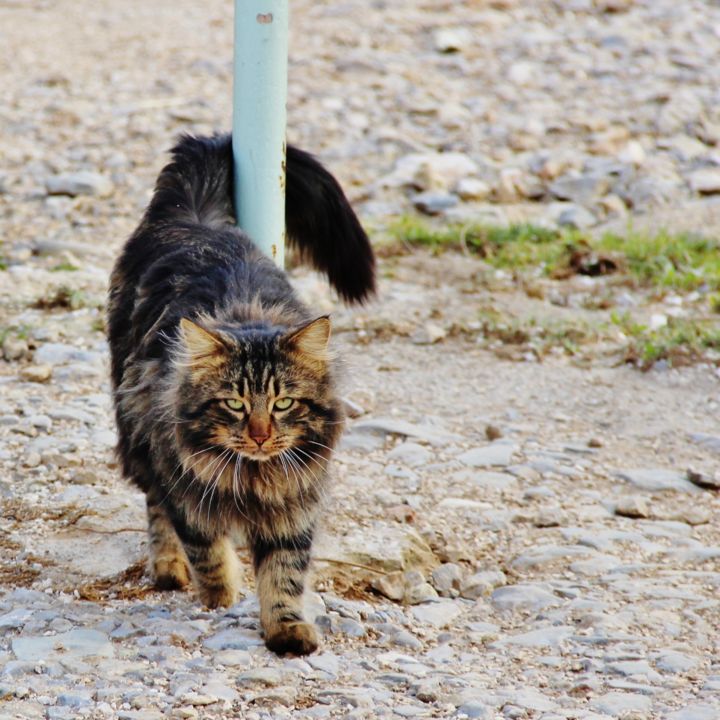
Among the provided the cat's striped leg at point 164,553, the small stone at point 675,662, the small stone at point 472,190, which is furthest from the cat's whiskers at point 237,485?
the small stone at point 472,190

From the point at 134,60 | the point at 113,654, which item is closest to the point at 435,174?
the point at 134,60

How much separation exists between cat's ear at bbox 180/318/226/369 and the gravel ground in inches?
22.9

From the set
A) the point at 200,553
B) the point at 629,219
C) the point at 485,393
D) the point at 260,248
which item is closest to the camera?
the point at 200,553

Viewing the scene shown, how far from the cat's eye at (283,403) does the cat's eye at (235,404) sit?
4.3 inches

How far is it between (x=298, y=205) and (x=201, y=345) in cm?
149

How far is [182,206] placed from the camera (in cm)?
484

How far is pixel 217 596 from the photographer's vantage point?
14.1ft

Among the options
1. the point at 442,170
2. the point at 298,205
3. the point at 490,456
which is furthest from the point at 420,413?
the point at 442,170

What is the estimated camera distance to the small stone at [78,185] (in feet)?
28.2

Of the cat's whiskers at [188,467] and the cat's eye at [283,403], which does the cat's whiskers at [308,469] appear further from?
the cat's whiskers at [188,467]

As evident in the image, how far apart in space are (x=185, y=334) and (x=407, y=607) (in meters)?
1.30

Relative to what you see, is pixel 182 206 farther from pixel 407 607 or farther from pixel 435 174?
pixel 435 174

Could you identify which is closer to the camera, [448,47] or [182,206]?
[182,206]

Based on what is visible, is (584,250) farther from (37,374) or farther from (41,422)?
(41,422)
